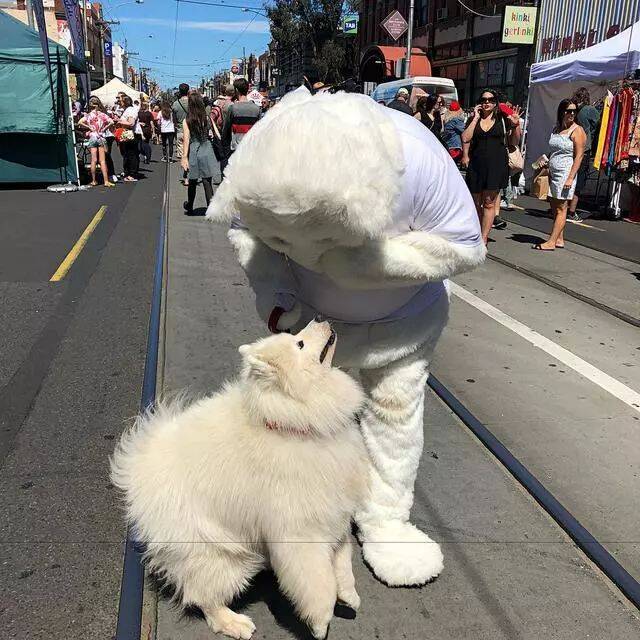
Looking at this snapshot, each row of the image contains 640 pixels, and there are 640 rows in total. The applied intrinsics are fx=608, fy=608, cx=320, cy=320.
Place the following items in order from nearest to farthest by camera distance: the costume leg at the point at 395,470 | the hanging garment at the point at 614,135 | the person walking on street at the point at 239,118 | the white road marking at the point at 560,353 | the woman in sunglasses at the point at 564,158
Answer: the costume leg at the point at 395,470
the white road marking at the point at 560,353
the woman in sunglasses at the point at 564,158
the hanging garment at the point at 614,135
the person walking on street at the point at 239,118

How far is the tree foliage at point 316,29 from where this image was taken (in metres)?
38.8

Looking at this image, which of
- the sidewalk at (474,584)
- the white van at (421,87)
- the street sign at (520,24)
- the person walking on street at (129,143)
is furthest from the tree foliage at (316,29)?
the sidewalk at (474,584)

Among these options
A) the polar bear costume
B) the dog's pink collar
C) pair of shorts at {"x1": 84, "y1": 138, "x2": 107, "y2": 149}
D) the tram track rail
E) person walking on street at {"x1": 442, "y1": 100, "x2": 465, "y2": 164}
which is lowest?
the tram track rail

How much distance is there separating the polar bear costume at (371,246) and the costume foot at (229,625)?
54cm

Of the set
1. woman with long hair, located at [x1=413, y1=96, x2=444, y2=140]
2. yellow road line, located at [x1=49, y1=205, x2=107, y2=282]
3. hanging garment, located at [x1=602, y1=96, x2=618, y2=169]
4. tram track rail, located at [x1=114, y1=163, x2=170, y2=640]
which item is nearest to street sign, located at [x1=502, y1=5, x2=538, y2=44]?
woman with long hair, located at [x1=413, y1=96, x2=444, y2=140]

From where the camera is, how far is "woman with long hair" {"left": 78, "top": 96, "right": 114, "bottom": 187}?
12.5 meters

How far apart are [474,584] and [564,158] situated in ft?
20.8

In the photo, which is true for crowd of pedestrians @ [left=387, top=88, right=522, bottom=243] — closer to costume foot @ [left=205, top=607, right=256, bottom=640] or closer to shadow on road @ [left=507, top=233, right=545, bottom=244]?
shadow on road @ [left=507, top=233, right=545, bottom=244]

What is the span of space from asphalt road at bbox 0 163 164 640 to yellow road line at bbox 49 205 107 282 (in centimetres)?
8

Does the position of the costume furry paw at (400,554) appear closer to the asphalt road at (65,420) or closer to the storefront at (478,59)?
the asphalt road at (65,420)

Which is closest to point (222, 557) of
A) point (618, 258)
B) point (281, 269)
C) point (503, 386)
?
point (281, 269)

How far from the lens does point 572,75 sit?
10.8 m

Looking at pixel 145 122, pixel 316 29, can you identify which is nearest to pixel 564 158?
pixel 145 122

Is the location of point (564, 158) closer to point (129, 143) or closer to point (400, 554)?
point (400, 554)
